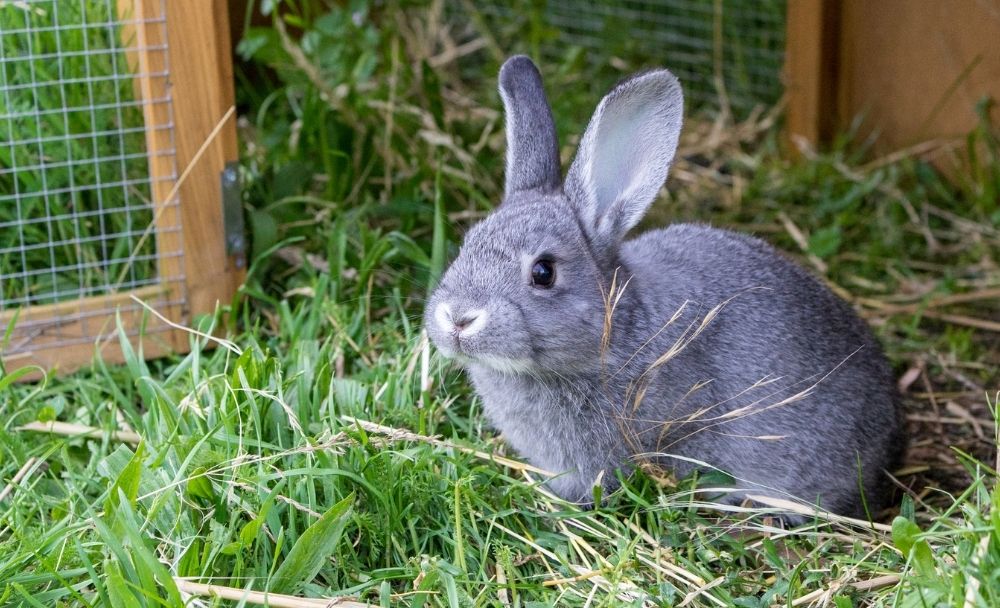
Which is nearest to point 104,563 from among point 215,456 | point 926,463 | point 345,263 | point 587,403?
point 215,456

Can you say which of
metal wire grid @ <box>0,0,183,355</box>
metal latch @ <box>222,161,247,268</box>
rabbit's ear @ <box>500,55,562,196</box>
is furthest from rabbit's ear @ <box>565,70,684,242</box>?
metal wire grid @ <box>0,0,183,355</box>

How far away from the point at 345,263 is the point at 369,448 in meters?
1.34

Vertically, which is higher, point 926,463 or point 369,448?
point 369,448

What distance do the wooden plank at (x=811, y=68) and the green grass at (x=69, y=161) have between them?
11.5 feet

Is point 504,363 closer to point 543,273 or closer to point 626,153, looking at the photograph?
point 543,273

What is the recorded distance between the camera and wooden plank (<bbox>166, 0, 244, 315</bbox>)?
13.2 feet

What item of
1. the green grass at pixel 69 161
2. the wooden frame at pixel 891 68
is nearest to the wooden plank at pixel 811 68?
the wooden frame at pixel 891 68

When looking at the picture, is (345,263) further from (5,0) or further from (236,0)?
(236,0)

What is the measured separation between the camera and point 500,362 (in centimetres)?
314

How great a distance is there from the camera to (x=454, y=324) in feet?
10.2

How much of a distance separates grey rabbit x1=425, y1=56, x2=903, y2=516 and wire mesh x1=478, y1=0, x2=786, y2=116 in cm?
300

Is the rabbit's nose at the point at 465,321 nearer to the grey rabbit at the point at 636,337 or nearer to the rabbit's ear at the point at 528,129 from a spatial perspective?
the grey rabbit at the point at 636,337

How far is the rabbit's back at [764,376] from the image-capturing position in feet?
11.5

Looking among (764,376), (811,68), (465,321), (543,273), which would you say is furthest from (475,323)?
(811,68)
